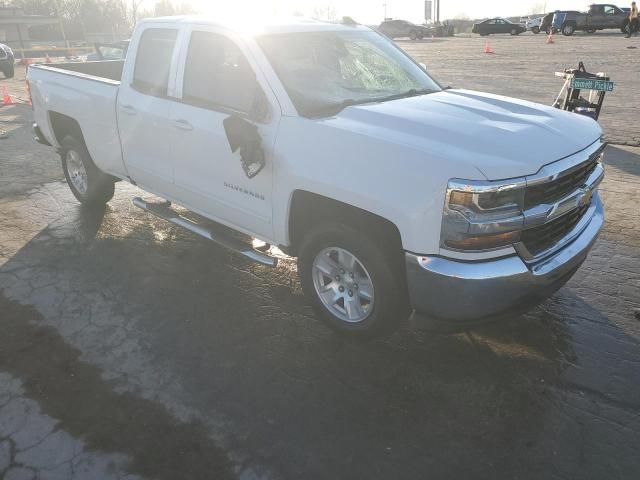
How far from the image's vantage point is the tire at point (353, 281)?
3.19 m

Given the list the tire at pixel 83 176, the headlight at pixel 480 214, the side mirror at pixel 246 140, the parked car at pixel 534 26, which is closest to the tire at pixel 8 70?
the tire at pixel 83 176

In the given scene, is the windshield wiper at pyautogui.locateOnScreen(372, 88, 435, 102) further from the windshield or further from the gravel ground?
the gravel ground

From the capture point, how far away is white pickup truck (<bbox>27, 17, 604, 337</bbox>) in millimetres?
2811

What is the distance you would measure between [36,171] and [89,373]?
5.48 metres

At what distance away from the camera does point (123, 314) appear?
4.04 meters

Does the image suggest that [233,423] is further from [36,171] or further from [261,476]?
[36,171]

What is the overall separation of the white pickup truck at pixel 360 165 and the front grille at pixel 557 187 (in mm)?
12

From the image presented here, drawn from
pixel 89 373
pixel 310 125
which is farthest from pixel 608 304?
pixel 89 373

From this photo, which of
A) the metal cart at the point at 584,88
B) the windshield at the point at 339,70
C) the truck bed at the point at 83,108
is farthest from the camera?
the metal cart at the point at 584,88

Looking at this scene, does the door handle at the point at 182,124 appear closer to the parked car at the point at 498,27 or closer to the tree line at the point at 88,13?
the parked car at the point at 498,27

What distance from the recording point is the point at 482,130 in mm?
3121

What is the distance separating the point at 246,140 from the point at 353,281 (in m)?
1.18

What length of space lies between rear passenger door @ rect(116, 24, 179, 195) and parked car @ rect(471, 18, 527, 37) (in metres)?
46.6

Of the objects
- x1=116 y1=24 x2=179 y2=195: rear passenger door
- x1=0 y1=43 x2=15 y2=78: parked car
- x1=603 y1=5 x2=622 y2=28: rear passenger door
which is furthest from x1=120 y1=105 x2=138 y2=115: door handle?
x1=603 y1=5 x2=622 y2=28: rear passenger door
